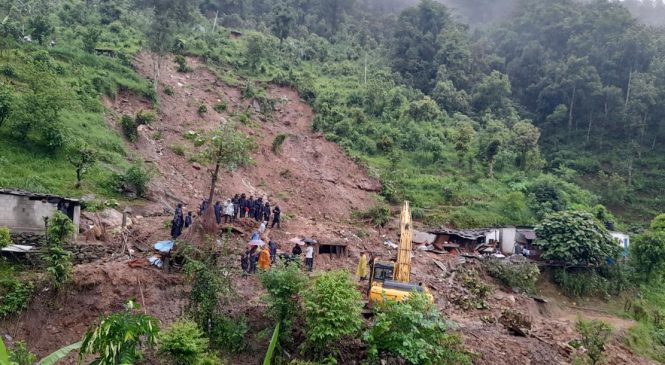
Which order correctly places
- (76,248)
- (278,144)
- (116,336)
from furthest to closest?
(278,144) < (76,248) < (116,336)

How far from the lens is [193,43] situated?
4128 cm

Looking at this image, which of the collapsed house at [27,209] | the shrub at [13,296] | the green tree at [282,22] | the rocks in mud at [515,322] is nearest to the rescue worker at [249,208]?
the collapsed house at [27,209]

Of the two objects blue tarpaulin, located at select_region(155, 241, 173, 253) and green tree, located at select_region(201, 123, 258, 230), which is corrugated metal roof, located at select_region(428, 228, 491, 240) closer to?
green tree, located at select_region(201, 123, 258, 230)

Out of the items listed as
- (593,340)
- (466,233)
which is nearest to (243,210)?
(466,233)

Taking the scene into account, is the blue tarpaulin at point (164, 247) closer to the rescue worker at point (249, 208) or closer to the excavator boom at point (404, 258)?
the rescue worker at point (249, 208)

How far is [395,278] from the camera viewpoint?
16281 mm

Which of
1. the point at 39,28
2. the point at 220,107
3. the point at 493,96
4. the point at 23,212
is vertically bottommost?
the point at 23,212

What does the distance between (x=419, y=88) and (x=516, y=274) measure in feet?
95.1

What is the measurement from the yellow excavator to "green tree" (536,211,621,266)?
8506 millimetres

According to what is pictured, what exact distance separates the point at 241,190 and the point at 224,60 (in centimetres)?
1857

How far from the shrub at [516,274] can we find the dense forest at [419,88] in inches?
236

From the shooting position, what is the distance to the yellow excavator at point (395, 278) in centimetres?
1413

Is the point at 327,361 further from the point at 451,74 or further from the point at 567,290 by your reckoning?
the point at 451,74

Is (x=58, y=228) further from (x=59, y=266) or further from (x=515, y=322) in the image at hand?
(x=515, y=322)
